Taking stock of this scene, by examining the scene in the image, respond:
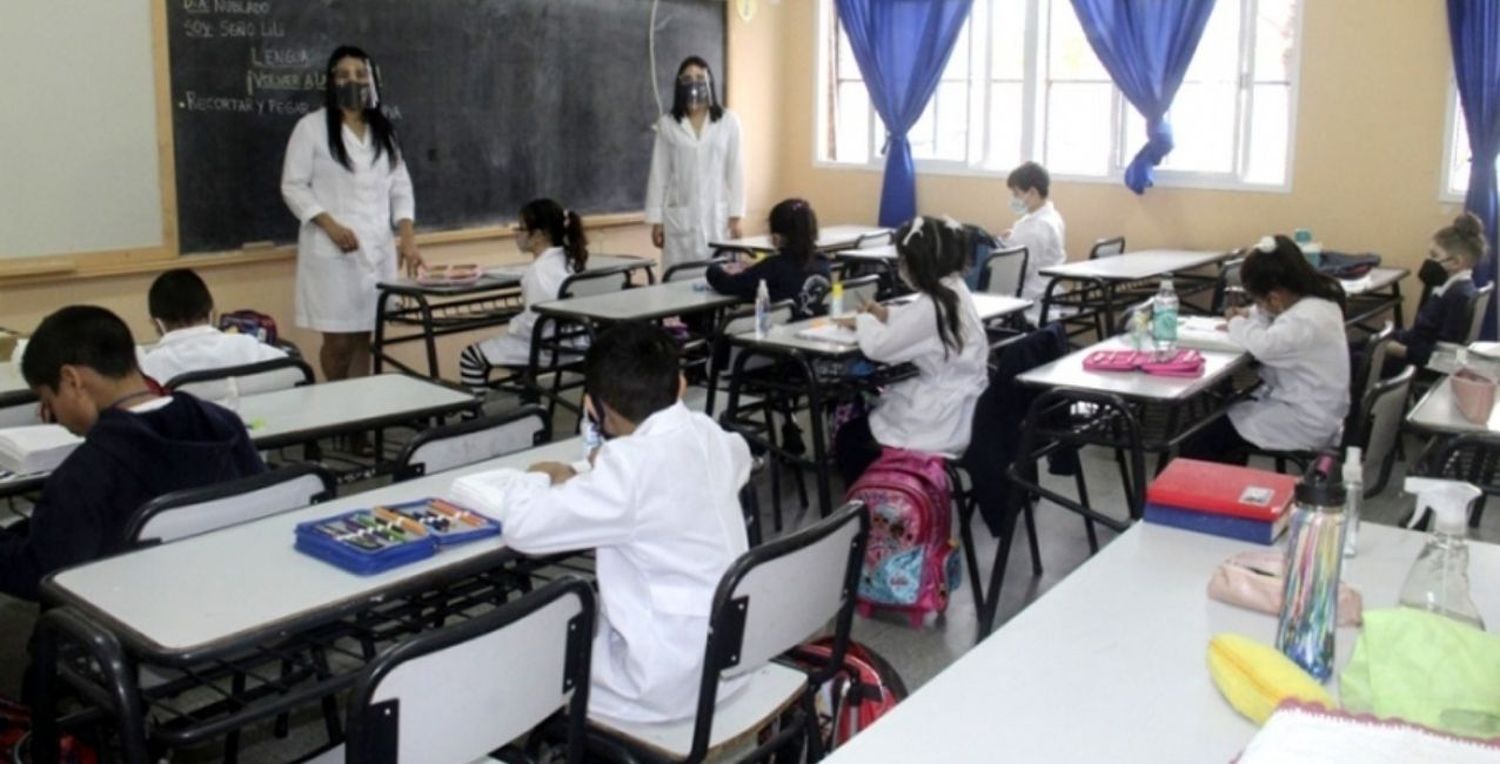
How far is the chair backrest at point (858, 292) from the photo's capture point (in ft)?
17.1

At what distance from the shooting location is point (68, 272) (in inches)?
202

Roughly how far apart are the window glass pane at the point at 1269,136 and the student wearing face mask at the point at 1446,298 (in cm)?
136

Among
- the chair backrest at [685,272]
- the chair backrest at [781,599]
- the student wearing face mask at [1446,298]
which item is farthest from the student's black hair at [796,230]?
the chair backrest at [781,599]

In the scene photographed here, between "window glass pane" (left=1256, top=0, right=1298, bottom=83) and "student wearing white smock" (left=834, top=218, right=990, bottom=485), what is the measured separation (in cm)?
388

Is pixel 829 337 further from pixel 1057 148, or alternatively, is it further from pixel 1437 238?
pixel 1057 148

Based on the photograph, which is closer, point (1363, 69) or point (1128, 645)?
point (1128, 645)

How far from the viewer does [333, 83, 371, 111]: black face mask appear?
544 cm

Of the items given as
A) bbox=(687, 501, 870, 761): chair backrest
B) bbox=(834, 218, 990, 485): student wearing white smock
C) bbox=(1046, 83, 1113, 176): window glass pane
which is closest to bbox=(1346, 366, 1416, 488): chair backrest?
bbox=(834, 218, 990, 485): student wearing white smock

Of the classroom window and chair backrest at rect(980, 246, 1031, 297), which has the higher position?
the classroom window

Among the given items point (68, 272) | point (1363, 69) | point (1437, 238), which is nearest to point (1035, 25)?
point (1363, 69)

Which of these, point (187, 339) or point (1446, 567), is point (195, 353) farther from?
point (1446, 567)

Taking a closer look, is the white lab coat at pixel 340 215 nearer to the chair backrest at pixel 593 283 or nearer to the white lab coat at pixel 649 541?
the chair backrest at pixel 593 283

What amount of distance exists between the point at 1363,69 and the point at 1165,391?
13.5 feet

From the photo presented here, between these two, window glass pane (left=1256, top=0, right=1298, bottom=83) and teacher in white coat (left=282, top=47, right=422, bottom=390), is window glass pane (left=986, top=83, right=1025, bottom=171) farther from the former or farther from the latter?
teacher in white coat (left=282, top=47, right=422, bottom=390)
